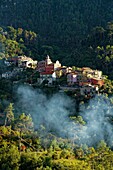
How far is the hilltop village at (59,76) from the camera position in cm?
4947

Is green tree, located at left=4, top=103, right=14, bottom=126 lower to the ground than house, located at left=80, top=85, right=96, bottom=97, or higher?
lower

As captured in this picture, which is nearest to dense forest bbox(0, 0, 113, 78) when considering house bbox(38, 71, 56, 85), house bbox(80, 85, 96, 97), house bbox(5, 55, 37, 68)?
house bbox(5, 55, 37, 68)

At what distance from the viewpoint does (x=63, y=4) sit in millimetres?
99688

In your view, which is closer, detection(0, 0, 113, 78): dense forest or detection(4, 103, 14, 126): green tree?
detection(4, 103, 14, 126): green tree

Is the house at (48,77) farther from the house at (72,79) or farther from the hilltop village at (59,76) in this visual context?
the house at (72,79)

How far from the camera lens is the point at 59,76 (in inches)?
2115

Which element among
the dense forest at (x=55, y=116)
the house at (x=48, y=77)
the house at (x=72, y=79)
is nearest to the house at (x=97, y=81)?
the dense forest at (x=55, y=116)

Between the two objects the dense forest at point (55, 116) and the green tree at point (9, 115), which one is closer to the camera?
the dense forest at point (55, 116)

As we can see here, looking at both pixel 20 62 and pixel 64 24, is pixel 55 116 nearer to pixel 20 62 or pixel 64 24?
pixel 20 62

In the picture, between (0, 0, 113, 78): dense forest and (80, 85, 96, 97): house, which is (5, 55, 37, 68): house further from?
(80, 85, 96, 97): house

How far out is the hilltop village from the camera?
49.5 m

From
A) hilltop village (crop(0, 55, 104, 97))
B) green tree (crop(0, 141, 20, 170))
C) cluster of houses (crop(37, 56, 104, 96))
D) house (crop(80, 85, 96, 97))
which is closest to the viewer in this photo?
green tree (crop(0, 141, 20, 170))

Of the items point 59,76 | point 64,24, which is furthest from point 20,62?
point 64,24

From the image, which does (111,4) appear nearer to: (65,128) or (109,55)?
(109,55)
